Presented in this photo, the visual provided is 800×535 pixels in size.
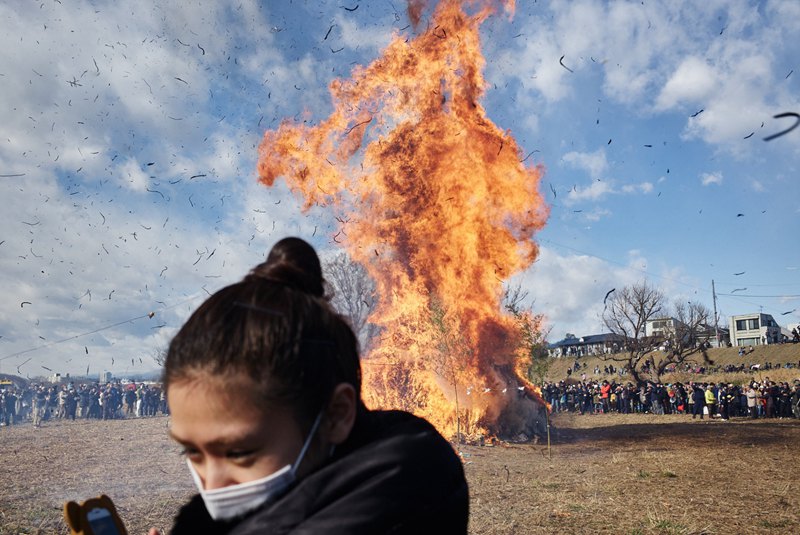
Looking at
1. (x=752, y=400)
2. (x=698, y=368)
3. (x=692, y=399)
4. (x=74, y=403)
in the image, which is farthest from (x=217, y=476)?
(x=698, y=368)

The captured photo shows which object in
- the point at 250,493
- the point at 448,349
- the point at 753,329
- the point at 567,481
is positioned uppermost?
the point at 753,329

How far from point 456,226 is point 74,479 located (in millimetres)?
13894

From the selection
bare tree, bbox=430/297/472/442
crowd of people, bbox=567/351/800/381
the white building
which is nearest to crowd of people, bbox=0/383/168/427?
bare tree, bbox=430/297/472/442

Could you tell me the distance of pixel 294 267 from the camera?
5.15ft

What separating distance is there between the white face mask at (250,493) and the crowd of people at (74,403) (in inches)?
1283

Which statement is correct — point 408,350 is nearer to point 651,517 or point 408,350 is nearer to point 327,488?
point 651,517

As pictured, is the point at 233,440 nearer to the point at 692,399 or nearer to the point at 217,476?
the point at 217,476

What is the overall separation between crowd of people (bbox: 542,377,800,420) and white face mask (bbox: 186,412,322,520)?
33.7 m

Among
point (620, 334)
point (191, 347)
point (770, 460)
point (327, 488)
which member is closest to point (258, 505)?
point (327, 488)

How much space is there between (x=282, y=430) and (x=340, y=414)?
0.17 meters

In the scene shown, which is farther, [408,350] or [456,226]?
[408,350]

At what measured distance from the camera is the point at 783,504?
9.88m

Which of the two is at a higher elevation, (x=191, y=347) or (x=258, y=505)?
(x=191, y=347)

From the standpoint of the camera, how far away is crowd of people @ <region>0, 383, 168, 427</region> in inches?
1239
